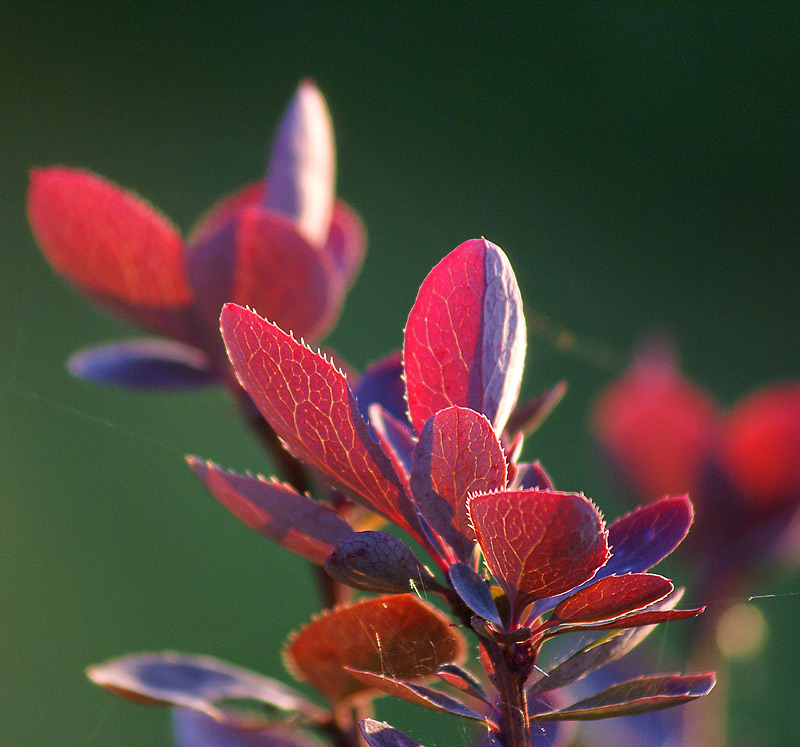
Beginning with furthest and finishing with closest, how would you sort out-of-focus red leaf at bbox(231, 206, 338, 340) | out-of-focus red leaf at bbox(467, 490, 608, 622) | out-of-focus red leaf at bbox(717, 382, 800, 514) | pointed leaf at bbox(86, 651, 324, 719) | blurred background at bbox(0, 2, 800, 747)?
blurred background at bbox(0, 2, 800, 747) → out-of-focus red leaf at bbox(717, 382, 800, 514) → out-of-focus red leaf at bbox(231, 206, 338, 340) → pointed leaf at bbox(86, 651, 324, 719) → out-of-focus red leaf at bbox(467, 490, 608, 622)

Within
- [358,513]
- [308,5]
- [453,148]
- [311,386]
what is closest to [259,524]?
[311,386]

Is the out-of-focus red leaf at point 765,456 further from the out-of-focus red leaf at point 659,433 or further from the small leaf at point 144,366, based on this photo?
the small leaf at point 144,366

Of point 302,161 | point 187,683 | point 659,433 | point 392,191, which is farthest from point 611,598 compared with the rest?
point 392,191

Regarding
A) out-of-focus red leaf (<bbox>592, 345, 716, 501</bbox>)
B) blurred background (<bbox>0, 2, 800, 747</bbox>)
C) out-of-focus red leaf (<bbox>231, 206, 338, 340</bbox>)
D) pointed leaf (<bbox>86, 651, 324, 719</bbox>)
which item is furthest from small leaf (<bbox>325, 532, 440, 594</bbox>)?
blurred background (<bbox>0, 2, 800, 747</bbox>)

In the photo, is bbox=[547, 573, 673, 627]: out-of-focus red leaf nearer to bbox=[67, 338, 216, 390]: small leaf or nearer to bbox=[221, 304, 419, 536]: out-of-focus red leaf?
bbox=[221, 304, 419, 536]: out-of-focus red leaf

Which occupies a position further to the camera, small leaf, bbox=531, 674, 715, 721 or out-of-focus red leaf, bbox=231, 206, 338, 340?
out-of-focus red leaf, bbox=231, 206, 338, 340

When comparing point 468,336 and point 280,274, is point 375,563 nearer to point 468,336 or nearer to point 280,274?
point 468,336

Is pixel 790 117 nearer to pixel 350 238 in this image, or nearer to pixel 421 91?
pixel 421 91
